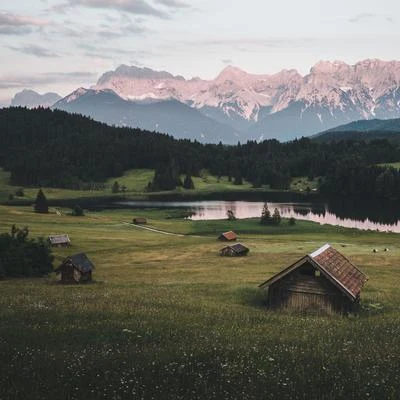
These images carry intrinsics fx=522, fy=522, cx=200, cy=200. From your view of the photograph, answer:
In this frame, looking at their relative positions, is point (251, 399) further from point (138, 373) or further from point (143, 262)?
point (143, 262)

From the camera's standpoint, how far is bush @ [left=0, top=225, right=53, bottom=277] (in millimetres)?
56188

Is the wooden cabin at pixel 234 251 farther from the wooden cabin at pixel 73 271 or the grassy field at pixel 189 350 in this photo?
the grassy field at pixel 189 350

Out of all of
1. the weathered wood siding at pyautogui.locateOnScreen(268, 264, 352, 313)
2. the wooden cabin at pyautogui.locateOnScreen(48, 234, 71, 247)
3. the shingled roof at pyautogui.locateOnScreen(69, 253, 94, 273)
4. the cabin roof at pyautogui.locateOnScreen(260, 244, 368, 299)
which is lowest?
the wooden cabin at pyautogui.locateOnScreen(48, 234, 71, 247)

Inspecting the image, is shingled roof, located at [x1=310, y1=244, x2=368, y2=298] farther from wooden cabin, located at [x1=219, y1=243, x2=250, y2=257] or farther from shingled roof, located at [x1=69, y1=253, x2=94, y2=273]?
wooden cabin, located at [x1=219, y1=243, x2=250, y2=257]

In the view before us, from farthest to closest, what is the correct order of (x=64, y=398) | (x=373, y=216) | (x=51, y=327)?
(x=373, y=216), (x=51, y=327), (x=64, y=398)

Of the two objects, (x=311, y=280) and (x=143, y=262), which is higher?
(x=311, y=280)

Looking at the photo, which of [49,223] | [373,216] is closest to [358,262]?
[49,223]

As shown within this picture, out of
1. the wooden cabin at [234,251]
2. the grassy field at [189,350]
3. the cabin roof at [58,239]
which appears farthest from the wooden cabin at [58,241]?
the grassy field at [189,350]

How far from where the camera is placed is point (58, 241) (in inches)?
3492

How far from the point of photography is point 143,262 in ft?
251

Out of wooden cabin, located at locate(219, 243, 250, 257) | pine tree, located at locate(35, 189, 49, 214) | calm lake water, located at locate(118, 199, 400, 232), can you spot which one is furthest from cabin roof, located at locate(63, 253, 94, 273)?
pine tree, located at locate(35, 189, 49, 214)

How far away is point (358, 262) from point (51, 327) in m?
58.9

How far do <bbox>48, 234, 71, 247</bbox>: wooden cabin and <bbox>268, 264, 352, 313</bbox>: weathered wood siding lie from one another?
60.1m

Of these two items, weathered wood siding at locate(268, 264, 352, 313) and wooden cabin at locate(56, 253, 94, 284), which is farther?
wooden cabin at locate(56, 253, 94, 284)
